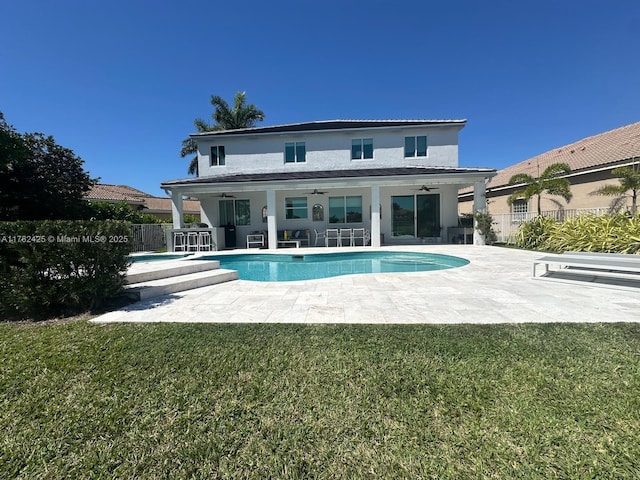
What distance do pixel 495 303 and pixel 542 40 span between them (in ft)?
51.5

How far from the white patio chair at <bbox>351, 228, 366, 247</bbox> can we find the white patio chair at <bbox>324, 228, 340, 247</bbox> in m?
0.86

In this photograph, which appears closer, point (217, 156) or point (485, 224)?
point (485, 224)

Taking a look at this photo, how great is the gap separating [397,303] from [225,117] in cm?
2688

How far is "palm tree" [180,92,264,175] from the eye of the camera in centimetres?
2467

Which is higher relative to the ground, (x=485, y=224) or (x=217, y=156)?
(x=217, y=156)

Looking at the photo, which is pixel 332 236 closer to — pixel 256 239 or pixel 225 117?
pixel 256 239

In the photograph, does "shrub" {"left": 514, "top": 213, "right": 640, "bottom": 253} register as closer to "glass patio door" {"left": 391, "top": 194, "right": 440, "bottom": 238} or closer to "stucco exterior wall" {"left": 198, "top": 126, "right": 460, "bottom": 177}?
"glass patio door" {"left": 391, "top": 194, "right": 440, "bottom": 238}

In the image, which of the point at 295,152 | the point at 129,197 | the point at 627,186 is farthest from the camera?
the point at 129,197

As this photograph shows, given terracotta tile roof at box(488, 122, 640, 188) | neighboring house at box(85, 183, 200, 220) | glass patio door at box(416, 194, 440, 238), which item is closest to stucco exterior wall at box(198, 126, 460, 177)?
glass patio door at box(416, 194, 440, 238)

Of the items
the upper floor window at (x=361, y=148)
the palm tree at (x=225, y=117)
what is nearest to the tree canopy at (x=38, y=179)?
the palm tree at (x=225, y=117)

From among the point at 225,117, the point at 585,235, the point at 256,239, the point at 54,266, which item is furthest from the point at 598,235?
the point at 225,117

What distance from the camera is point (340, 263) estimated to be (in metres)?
10.3

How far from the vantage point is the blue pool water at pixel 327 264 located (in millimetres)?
8625

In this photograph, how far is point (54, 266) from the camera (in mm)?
3977
